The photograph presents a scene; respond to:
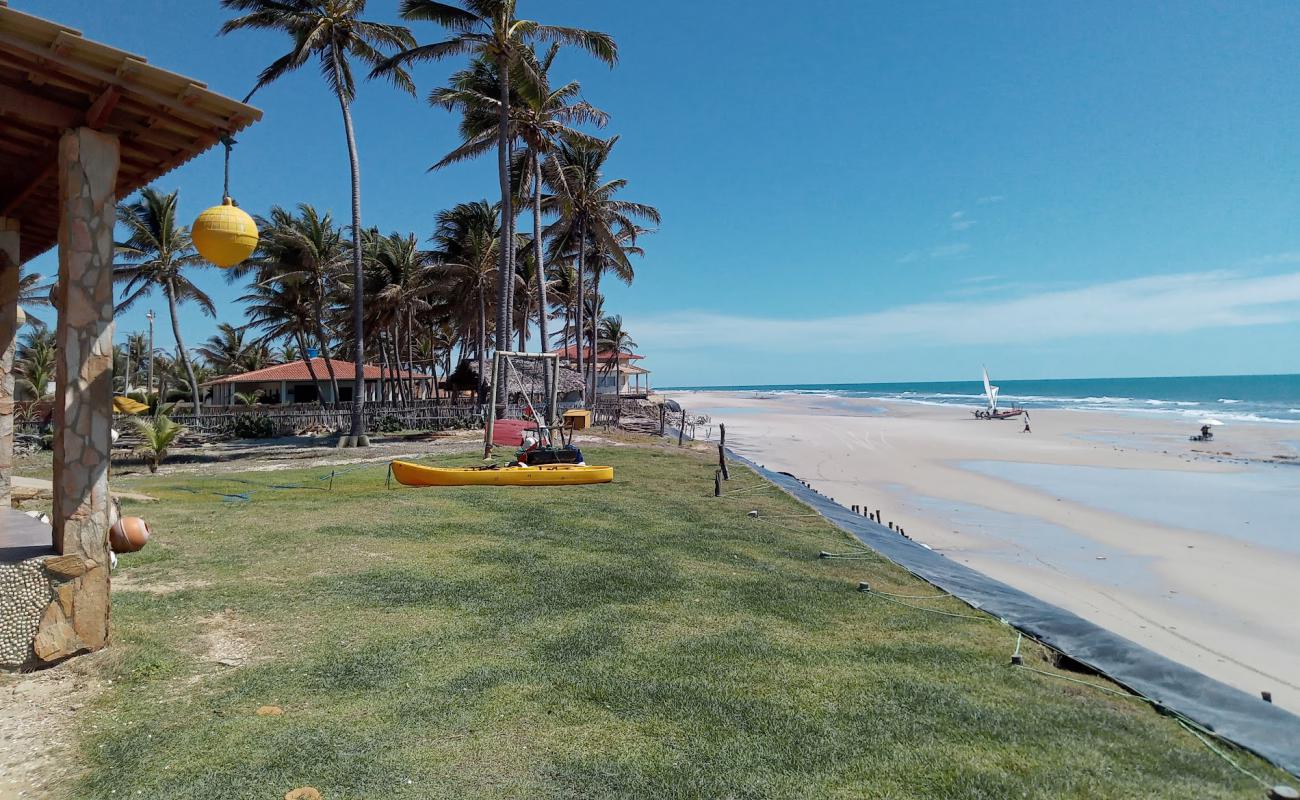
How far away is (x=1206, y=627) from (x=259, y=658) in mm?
9967

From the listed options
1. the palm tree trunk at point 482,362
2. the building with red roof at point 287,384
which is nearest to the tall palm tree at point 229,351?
the building with red roof at point 287,384

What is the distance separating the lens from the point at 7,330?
714 cm

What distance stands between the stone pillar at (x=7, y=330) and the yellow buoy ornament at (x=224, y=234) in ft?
10.6

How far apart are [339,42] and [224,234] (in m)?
19.7

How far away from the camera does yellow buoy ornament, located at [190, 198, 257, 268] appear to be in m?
4.94

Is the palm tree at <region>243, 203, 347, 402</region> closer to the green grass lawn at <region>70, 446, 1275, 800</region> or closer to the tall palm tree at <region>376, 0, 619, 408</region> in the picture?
the tall palm tree at <region>376, 0, 619, 408</region>

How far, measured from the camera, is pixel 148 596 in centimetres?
557

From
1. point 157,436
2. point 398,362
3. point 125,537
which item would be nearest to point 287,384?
point 398,362

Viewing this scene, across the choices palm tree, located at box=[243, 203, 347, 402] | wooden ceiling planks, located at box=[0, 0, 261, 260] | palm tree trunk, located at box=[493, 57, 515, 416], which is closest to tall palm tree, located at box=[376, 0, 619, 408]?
palm tree trunk, located at box=[493, 57, 515, 416]

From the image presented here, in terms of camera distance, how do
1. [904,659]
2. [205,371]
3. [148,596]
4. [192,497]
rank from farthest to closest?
[205,371]
[192,497]
[148,596]
[904,659]

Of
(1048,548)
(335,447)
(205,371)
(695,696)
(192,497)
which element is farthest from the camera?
(205,371)

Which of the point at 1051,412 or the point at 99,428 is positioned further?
the point at 1051,412

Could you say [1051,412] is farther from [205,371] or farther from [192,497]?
[205,371]

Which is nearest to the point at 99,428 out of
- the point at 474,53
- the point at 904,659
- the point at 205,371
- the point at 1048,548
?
the point at 904,659
